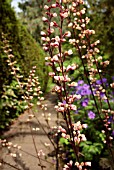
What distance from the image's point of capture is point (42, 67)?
6879 millimetres

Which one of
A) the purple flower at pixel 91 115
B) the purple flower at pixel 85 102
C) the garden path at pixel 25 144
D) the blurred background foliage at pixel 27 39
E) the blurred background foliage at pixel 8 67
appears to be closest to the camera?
the garden path at pixel 25 144

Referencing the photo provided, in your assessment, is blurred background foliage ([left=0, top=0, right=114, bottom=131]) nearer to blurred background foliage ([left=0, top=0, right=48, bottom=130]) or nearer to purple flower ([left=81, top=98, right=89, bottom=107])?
blurred background foliage ([left=0, top=0, right=48, bottom=130])

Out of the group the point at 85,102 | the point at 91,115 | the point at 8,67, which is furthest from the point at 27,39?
the point at 91,115

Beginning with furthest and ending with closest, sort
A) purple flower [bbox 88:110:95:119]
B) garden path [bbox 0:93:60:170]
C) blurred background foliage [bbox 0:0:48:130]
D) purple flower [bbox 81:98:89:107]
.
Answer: blurred background foliage [bbox 0:0:48:130] < purple flower [bbox 81:98:89:107] < purple flower [bbox 88:110:95:119] < garden path [bbox 0:93:60:170]

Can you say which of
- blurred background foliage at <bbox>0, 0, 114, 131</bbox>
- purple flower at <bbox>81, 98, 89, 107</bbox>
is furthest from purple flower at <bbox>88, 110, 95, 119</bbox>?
blurred background foliage at <bbox>0, 0, 114, 131</bbox>

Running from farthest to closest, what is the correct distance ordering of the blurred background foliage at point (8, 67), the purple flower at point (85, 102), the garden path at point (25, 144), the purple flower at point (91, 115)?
the blurred background foliage at point (8, 67), the purple flower at point (85, 102), the purple flower at point (91, 115), the garden path at point (25, 144)

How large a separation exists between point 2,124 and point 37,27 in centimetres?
A: 910

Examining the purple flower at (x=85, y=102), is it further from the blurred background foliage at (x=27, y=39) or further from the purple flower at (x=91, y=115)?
the blurred background foliage at (x=27, y=39)

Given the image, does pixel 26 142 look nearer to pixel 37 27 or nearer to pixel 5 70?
pixel 5 70

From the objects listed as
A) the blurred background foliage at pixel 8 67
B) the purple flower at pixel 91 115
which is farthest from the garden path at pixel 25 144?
the purple flower at pixel 91 115

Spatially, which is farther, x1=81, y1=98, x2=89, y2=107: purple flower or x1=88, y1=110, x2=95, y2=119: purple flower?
x1=81, y1=98, x2=89, y2=107: purple flower

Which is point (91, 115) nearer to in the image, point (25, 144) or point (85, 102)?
point (85, 102)

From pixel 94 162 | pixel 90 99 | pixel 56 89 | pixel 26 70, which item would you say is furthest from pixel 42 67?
pixel 56 89

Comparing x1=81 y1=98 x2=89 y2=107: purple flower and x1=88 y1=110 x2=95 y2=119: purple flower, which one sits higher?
x1=81 y1=98 x2=89 y2=107: purple flower
